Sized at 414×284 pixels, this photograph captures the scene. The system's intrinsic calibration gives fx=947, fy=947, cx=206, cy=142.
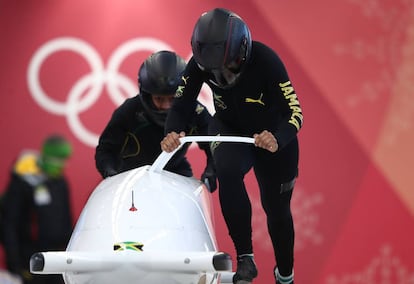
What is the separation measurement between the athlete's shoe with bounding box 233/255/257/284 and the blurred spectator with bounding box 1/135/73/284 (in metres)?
2.66

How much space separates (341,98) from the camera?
756 cm

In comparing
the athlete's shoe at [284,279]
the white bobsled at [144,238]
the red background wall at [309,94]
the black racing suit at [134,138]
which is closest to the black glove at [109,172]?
the black racing suit at [134,138]

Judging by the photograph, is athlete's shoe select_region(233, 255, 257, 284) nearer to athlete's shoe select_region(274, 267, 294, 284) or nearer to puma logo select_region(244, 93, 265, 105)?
athlete's shoe select_region(274, 267, 294, 284)

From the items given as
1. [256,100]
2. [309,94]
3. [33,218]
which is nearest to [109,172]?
[256,100]

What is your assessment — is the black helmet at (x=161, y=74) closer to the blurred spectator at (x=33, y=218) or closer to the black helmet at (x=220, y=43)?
the black helmet at (x=220, y=43)

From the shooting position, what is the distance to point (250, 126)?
156 inches

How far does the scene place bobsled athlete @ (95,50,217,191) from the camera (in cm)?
452

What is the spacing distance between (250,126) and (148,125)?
3.51 feet

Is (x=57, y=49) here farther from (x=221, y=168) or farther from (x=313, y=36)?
(x=221, y=168)

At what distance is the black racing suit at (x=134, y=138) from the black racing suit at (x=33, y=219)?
1.48m

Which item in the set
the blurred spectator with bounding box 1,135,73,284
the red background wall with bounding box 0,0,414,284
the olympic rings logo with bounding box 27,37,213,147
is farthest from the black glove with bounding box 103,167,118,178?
the olympic rings logo with bounding box 27,37,213,147

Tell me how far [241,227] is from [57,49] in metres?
3.94

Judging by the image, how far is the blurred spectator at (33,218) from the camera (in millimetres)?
6301

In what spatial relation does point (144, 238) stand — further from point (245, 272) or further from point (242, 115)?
point (242, 115)
